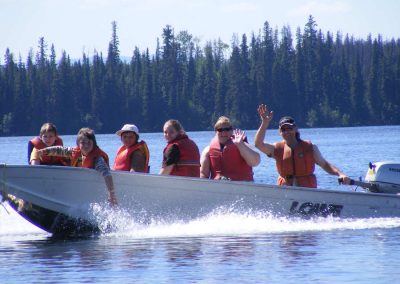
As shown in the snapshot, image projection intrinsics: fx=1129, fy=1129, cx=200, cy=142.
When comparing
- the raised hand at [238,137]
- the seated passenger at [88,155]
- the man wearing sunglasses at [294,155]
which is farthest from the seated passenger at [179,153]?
the man wearing sunglasses at [294,155]

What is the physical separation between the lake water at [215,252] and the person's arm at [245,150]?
0.82m

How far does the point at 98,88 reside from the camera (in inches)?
4759

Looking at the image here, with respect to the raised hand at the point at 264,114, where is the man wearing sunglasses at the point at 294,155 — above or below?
below

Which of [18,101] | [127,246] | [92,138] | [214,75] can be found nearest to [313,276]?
[127,246]

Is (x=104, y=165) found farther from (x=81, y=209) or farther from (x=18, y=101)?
(x=18, y=101)

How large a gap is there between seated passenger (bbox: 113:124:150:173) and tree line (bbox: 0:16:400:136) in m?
102

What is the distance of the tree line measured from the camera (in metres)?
117

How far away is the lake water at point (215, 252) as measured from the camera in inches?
430

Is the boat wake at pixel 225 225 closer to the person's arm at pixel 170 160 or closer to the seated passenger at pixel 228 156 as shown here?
the seated passenger at pixel 228 156

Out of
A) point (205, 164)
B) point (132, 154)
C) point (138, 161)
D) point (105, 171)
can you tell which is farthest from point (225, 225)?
point (105, 171)

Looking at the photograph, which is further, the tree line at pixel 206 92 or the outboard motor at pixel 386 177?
the tree line at pixel 206 92

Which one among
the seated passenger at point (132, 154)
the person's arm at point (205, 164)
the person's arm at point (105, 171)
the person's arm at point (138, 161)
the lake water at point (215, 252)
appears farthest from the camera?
the person's arm at point (205, 164)

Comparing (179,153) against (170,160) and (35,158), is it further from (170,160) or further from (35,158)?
(35,158)

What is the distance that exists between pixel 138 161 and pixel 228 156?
111 cm
